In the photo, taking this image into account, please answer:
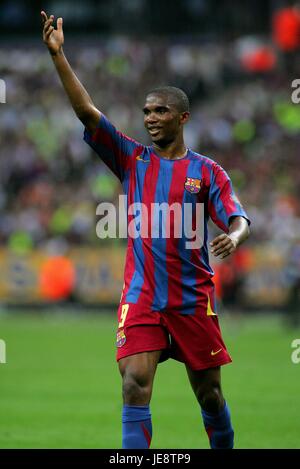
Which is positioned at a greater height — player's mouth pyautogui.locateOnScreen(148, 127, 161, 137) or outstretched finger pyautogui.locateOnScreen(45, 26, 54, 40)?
outstretched finger pyautogui.locateOnScreen(45, 26, 54, 40)

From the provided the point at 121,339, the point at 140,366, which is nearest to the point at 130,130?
the point at 121,339

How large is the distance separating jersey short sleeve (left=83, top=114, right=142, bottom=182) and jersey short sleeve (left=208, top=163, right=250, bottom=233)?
53 centimetres

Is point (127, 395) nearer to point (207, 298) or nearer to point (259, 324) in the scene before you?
point (207, 298)

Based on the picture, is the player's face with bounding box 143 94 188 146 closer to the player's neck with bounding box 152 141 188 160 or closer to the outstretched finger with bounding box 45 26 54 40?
the player's neck with bounding box 152 141 188 160

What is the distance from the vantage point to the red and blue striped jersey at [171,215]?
648 cm

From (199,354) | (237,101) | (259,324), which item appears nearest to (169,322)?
(199,354)

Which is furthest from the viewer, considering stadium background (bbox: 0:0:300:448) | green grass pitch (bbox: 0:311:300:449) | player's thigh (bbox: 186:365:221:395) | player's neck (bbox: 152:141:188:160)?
stadium background (bbox: 0:0:300:448)

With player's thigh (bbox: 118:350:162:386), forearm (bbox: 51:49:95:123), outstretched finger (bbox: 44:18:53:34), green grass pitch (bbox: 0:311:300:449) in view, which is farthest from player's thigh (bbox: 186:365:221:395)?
outstretched finger (bbox: 44:18:53:34)

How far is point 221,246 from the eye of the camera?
5957 millimetres

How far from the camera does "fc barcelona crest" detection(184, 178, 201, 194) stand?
655 cm

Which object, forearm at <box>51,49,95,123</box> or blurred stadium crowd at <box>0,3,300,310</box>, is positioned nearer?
forearm at <box>51,49,95,123</box>

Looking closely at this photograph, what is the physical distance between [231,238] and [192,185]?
1.95 feet

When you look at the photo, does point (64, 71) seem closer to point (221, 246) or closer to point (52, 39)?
point (52, 39)

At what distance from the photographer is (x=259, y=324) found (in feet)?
68.6
